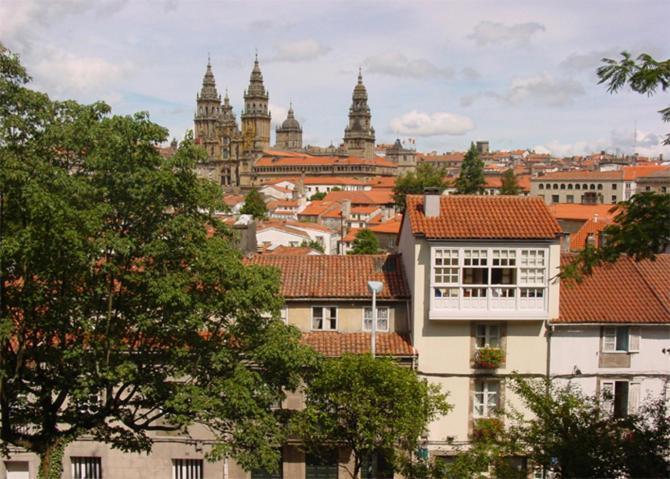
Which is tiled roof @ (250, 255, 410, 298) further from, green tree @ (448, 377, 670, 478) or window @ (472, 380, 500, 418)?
green tree @ (448, 377, 670, 478)

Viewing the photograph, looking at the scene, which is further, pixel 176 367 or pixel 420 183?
pixel 420 183

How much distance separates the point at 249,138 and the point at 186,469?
170278 millimetres

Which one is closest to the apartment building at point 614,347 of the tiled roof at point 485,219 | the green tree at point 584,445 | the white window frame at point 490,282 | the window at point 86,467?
the white window frame at point 490,282

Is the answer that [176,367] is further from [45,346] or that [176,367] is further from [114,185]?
[114,185]

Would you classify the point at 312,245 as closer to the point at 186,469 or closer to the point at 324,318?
the point at 324,318

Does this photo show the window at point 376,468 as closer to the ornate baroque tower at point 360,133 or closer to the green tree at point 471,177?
the green tree at point 471,177

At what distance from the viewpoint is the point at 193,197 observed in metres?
15.2

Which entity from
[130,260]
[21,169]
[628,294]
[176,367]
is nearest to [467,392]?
[628,294]

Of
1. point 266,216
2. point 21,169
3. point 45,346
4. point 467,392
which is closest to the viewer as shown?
point 21,169

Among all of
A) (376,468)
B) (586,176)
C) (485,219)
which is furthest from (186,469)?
(586,176)

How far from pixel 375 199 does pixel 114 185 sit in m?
101

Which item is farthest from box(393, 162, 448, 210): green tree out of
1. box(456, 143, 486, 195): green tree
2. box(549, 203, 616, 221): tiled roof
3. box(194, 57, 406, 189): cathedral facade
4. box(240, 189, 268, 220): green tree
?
box(194, 57, 406, 189): cathedral facade

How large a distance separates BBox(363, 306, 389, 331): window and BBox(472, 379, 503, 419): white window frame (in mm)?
3088

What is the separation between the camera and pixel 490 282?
20703 mm
